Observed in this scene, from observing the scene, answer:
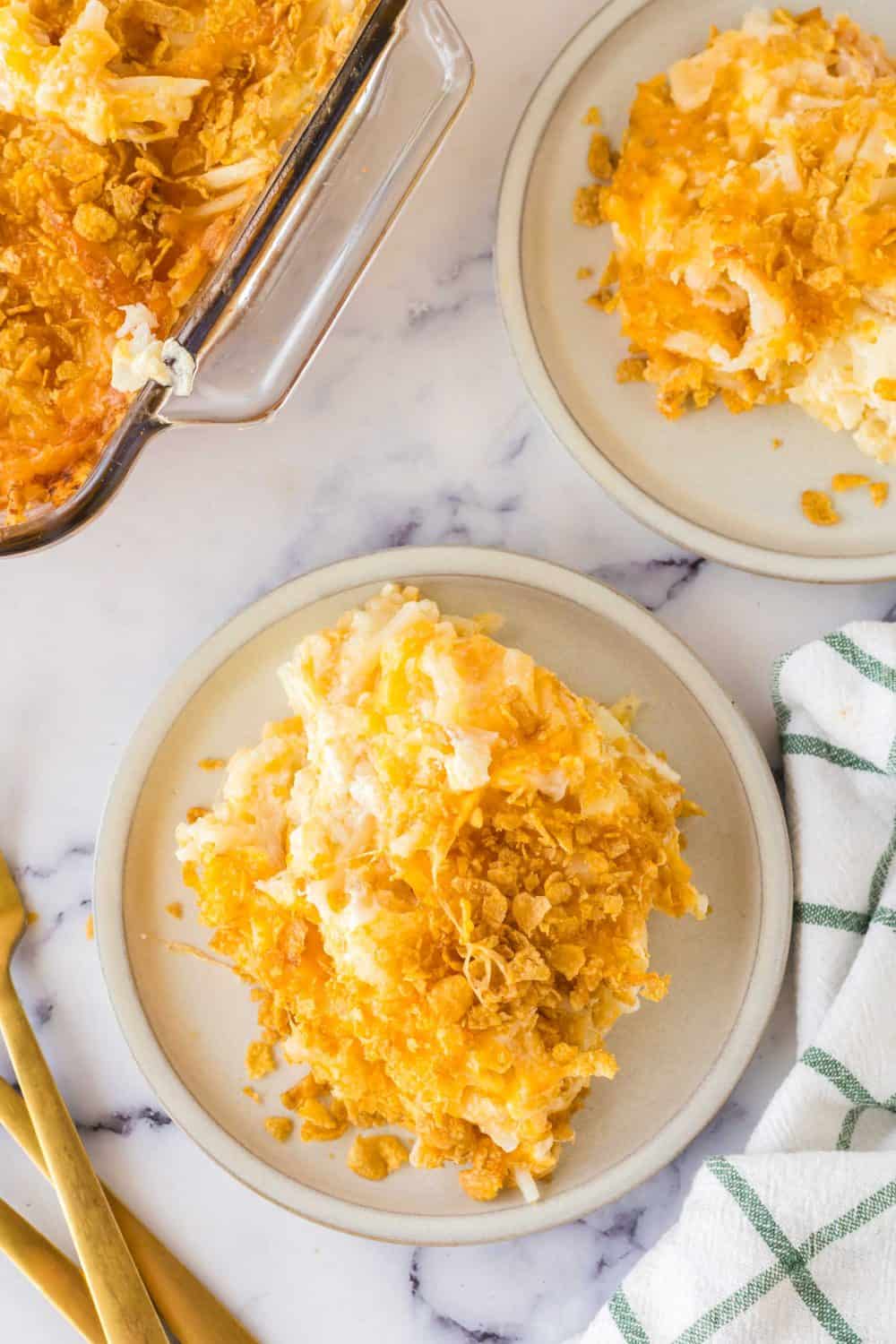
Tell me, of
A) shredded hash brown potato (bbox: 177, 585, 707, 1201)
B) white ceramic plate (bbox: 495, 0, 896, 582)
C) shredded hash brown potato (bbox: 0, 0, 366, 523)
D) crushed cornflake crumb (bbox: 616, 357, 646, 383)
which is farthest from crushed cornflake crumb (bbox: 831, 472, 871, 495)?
shredded hash brown potato (bbox: 0, 0, 366, 523)

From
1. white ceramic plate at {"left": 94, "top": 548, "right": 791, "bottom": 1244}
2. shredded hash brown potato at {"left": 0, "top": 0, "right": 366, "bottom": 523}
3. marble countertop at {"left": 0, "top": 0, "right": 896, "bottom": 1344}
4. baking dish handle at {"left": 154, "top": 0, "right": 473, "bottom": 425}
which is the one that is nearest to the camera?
shredded hash brown potato at {"left": 0, "top": 0, "right": 366, "bottom": 523}

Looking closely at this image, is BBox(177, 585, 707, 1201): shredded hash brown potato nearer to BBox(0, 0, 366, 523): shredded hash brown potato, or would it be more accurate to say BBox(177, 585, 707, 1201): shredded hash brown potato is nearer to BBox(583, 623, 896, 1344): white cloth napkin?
BBox(583, 623, 896, 1344): white cloth napkin

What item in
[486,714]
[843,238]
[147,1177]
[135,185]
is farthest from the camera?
[147,1177]

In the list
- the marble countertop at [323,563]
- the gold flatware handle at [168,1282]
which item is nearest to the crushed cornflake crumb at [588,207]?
the marble countertop at [323,563]

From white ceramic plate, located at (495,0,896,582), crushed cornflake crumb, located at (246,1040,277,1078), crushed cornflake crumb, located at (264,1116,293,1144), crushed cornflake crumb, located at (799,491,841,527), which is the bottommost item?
crushed cornflake crumb, located at (264,1116,293,1144)

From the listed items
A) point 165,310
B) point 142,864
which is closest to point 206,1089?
point 142,864

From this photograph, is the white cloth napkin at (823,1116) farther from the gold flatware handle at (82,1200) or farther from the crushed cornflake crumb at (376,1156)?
the gold flatware handle at (82,1200)

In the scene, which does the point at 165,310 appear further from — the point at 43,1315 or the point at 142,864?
the point at 43,1315
